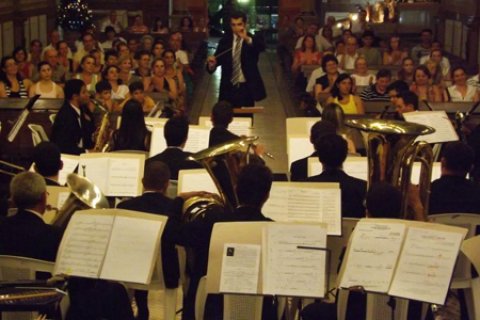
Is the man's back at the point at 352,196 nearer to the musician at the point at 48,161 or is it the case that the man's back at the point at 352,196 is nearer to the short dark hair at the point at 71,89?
the musician at the point at 48,161

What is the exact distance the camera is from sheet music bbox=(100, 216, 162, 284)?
562 centimetres

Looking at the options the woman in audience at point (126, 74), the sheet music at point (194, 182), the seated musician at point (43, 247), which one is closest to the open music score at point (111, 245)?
the seated musician at point (43, 247)

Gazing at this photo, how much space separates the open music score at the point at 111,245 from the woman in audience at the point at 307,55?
10.5 meters

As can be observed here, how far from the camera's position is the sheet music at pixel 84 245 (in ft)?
18.4

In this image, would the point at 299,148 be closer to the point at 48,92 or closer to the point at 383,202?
the point at 383,202

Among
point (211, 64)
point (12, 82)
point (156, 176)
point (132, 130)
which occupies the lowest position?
point (12, 82)

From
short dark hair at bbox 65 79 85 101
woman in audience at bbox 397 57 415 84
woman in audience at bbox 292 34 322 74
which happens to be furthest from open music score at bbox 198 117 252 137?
woman in audience at bbox 292 34 322 74

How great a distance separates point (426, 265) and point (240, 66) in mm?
6736

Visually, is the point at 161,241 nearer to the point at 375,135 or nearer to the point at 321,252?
the point at 321,252

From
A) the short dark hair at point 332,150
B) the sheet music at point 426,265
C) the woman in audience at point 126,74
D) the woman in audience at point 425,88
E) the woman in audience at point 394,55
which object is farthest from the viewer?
the woman in audience at point 394,55

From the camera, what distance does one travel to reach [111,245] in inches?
224

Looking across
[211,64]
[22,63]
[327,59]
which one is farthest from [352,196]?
[22,63]

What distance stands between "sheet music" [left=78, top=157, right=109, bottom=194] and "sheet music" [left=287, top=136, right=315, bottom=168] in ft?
5.16

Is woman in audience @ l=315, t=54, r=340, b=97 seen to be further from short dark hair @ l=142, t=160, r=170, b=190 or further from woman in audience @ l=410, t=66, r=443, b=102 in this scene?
short dark hair @ l=142, t=160, r=170, b=190
